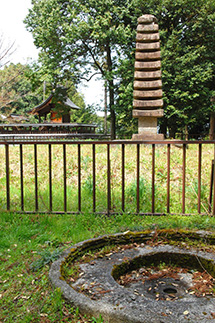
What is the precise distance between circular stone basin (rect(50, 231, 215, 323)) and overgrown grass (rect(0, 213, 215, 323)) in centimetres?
11

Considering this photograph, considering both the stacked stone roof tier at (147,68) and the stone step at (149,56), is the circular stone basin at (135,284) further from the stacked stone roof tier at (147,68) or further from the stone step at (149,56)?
the stone step at (149,56)

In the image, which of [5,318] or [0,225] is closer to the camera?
[5,318]

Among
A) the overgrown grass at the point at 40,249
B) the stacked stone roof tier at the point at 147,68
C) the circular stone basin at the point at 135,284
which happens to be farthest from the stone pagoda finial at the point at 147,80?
the circular stone basin at the point at 135,284

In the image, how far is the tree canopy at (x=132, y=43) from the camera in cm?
2009

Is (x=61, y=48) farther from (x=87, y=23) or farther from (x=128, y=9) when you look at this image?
(x=128, y=9)

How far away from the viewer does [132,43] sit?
2238cm

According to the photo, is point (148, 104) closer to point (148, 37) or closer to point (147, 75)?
point (147, 75)

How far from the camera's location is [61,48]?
21016 mm

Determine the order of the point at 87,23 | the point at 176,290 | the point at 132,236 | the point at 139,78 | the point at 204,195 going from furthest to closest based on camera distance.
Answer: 1. the point at 87,23
2. the point at 139,78
3. the point at 204,195
4. the point at 132,236
5. the point at 176,290

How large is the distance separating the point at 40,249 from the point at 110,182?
2.33 metres

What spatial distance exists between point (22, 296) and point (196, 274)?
1509 mm

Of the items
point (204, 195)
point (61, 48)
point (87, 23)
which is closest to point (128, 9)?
point (87, 23)

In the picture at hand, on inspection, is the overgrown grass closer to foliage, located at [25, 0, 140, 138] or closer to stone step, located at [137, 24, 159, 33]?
stone step, located at [137, 24, 159, 33]

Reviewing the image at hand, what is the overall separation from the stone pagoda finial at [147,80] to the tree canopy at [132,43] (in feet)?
27.7
